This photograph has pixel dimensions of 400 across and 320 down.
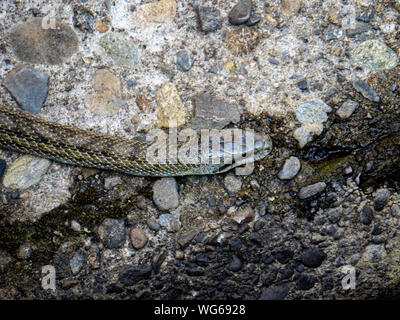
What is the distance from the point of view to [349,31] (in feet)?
10.4

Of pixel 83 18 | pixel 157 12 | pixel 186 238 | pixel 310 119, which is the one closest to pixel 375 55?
pixel 310 119

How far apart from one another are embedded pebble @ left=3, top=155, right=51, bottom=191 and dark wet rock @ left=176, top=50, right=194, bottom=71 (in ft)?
3.67

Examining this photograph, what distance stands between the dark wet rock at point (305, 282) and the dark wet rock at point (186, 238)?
749 mm

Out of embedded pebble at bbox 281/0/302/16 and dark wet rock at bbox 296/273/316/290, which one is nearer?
dark wet rock at bbox 296/273/316/290

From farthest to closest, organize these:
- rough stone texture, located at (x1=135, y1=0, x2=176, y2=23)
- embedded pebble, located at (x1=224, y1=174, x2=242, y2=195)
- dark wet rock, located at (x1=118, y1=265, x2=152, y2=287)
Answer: rough stone texture, located at (x1=135, y1=0, x2=176, y2=23), embedded pebble, located at (x1=224, y1=174, x2=242, y2=195), dark wet rock, located at (x1=118, y1=265, x2=152, y2=287)

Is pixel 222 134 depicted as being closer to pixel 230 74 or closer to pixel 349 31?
pixel 230 74

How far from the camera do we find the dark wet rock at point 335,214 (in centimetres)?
305

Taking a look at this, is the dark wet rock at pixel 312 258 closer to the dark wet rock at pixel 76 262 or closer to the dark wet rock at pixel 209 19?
the dark wet rock at pixel 76 262

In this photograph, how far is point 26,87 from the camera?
3.10m

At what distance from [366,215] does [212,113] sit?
4.04 feet

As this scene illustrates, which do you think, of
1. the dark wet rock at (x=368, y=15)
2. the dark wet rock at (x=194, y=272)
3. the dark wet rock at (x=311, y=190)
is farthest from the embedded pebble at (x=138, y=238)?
the dark wet rock at (x=368, y=15)

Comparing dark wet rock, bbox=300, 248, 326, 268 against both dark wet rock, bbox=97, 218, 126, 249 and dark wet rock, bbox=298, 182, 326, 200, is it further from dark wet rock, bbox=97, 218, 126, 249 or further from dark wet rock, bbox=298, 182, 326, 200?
dark wet rock, bbox=97, 218, 126, 249

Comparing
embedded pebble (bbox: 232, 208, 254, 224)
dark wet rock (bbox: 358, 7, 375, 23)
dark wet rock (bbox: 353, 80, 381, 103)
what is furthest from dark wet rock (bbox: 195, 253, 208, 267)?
dark wet rock (bbox: 358, 7, 375, 23)

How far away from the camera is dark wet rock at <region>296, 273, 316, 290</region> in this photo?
120 inches
